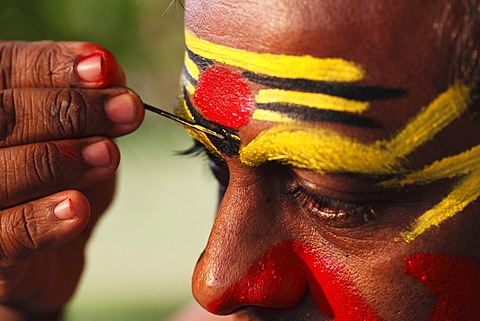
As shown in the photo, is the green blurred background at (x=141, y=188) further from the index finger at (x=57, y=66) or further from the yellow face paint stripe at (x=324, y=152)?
the yellow face paint stripe at (x=324, y=152)

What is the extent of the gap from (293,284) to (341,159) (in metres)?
0.22

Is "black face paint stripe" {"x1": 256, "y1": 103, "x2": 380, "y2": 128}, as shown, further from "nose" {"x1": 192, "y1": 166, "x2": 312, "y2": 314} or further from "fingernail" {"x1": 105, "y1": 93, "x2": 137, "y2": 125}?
"fingernail" {"x1": 105, "y1": 93, "x2": 137, "y2": 125}

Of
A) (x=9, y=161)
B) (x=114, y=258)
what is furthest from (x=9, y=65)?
(x=114, y=258)

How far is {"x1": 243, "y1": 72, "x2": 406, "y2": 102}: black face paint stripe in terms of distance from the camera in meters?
0.96

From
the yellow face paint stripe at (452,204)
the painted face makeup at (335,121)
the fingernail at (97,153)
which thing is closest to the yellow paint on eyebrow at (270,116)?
the painted face makeup at (335,121)

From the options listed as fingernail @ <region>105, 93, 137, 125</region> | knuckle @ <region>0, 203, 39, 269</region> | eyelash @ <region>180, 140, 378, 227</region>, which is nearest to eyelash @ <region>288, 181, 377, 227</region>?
eyelash @ <region>180, 140, 378, 227</region>

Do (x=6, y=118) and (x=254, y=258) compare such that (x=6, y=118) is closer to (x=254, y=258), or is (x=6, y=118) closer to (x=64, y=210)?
(x=64, y=210)

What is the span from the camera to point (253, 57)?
1.03m

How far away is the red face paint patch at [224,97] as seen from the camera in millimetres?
1049

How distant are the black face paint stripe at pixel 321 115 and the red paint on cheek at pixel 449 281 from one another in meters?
0.21

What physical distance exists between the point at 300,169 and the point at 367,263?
167 millimetres

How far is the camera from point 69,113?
125 cm

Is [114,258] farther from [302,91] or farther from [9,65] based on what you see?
[302,91]

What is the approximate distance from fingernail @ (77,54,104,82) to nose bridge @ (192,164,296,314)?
348 millimetres
